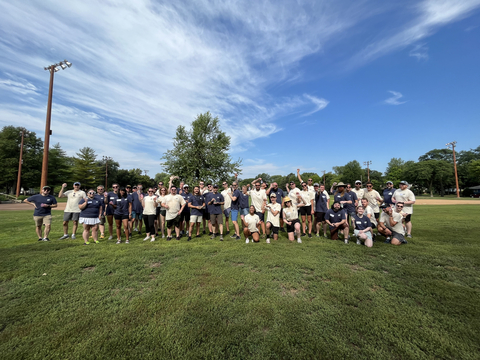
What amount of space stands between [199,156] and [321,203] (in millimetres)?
20050

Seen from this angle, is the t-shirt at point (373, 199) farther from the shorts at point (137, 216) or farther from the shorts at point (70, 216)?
the shorts at point (70, 216)

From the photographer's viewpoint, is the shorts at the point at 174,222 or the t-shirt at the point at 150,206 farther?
the shorts at the point at 174,222

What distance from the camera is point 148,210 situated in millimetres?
7410

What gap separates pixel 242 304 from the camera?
325 cm

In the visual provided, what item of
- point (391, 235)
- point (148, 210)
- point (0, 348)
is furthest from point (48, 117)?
point (391, 235)

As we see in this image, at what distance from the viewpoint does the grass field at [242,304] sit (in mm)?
2441

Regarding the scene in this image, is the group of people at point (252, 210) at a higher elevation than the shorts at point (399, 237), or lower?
higher

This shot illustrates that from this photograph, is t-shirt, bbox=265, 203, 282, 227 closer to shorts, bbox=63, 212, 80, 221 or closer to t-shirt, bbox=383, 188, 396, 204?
t-shirt, bbox=383, 188, 396, 204

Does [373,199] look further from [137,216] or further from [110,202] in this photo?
[110,202]

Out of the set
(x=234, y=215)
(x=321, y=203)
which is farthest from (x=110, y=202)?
(x=321, y=203)

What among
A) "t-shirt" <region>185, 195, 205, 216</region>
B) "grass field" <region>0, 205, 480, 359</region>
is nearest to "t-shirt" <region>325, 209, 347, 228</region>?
"grass field" <region>0, 205, 480, 359</region>

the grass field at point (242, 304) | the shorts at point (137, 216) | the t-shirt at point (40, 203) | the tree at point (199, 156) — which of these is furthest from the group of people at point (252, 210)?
the tree at point (199, 156)

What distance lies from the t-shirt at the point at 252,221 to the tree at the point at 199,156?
18.7 metres

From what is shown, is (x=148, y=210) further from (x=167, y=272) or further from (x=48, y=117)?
(x=48, y=117)
